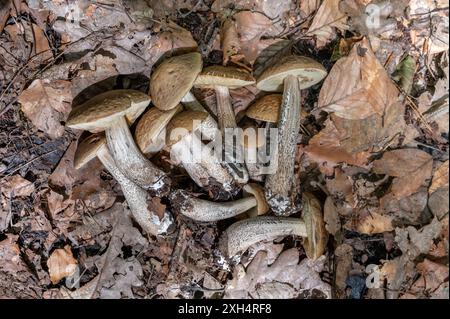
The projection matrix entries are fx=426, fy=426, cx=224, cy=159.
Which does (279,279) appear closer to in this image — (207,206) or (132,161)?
(207,206)

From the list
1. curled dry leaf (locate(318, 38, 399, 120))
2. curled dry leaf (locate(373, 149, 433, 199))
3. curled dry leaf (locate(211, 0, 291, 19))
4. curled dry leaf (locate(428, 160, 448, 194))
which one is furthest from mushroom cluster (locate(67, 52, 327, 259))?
curled dry leaf (locate(428, 160, 448, 194))

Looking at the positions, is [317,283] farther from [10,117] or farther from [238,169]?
[10,117]

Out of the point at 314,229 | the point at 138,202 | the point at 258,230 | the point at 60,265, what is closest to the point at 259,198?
the point at 258,230

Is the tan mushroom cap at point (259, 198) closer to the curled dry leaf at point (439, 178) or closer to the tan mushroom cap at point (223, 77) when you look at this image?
the tan mushroom cap at point (223, 77)

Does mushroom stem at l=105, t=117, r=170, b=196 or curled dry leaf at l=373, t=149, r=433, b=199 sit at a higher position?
mushroom stem at l=105, t=117, r=170, b=196

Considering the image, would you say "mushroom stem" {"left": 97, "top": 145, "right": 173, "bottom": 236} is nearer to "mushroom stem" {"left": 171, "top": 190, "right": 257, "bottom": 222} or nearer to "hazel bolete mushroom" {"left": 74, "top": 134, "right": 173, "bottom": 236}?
"hazel bolete mushroom" {"left": 74, "top": 134, "right": 173, "bottom": 236}
